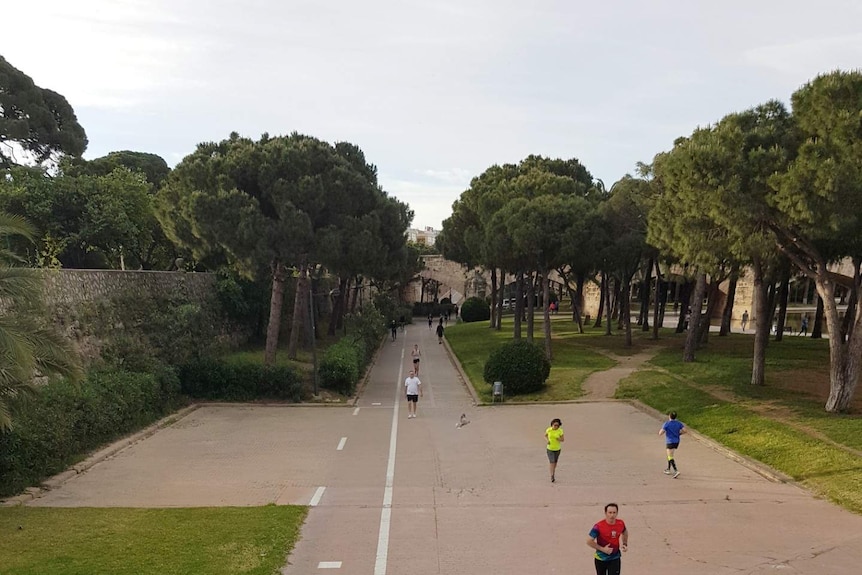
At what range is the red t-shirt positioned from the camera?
6.25 m

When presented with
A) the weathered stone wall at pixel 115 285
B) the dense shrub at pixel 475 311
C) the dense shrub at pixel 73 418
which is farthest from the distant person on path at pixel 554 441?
the dense shrub at pixel 475 311

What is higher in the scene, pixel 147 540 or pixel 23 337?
pixel 23 337

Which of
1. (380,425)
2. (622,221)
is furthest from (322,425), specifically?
(622,221)

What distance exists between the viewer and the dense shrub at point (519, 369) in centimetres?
2166

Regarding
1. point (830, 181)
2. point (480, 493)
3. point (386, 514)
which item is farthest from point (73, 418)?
point (830, 181)

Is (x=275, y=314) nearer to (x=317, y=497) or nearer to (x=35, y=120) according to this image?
(x=317, y=497)

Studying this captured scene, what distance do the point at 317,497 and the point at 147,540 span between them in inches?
125

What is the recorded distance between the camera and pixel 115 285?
2036cm

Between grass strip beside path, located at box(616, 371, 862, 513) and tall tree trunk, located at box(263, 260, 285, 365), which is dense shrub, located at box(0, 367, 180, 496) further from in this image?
grass strip beside path, located at box(616, 371, 862, 513)

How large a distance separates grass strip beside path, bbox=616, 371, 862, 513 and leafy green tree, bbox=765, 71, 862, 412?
2.53m

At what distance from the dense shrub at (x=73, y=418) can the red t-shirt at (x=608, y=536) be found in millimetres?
8494

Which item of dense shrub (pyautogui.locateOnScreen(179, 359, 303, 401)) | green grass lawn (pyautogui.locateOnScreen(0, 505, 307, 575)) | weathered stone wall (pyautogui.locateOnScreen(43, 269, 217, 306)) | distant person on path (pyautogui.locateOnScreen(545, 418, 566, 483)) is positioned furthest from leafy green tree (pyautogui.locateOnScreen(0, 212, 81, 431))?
dense shrub (pyautogui.locateOnScreen(179, 359, 303, 401))

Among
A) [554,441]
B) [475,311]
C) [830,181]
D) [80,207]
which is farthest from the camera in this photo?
[475,311]

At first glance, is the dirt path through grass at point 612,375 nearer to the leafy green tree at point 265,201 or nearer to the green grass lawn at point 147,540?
the leafy green tree at point 265,201
